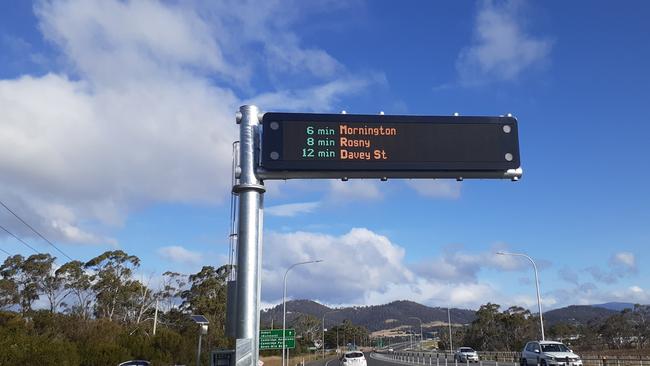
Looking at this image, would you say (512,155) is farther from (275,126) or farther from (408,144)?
(275,126)

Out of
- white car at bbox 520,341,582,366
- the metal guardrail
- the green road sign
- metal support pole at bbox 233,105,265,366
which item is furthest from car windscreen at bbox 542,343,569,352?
metal support pole at bbox 233,105,265,366

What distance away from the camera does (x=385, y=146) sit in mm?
11922

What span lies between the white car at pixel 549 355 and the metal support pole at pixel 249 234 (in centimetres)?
2319

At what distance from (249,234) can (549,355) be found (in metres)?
24.3

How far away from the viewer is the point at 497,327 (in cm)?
9300

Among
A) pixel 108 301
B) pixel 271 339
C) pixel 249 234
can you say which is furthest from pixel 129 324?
pixel 249 234

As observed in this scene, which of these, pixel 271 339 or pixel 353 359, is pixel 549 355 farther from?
pixel 271 339

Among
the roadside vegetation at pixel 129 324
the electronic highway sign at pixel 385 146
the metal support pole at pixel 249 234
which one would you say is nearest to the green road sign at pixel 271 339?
the roadside vegetation at pixel 129 324

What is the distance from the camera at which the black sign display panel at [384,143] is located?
38.7 feet

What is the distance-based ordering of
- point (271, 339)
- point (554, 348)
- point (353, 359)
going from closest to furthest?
point (554, 348), point (271, 339), point (353, 359)

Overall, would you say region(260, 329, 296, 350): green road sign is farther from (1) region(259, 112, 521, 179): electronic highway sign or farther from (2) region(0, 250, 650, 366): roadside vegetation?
(1) region(259, 112, 521, 179): electronic highway sign

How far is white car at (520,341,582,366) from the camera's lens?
2994 cm

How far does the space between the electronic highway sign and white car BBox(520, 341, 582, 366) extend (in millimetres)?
21464

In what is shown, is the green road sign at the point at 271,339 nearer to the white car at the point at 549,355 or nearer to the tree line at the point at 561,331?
the white car at the point at 549,355
